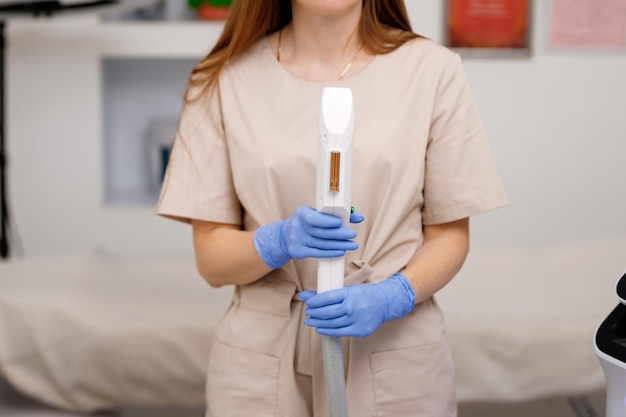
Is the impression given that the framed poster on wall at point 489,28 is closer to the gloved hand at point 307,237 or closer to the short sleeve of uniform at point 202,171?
the short sleeve of uniform at point 202,171

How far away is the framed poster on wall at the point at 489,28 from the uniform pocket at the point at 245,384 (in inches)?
75.6

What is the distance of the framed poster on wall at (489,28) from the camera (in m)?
2.88

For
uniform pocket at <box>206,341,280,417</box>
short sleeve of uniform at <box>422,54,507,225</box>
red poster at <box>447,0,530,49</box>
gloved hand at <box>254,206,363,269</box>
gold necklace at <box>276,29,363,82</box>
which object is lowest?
uniform pocket at <box>206,341,280,417</box>

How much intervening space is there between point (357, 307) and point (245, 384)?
245 mm

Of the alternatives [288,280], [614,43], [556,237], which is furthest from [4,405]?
[614,43]

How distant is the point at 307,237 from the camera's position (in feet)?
3.43

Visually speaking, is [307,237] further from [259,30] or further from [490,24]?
[490,24]

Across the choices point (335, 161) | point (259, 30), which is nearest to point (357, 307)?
point (335, 161)

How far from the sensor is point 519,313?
1834 millimetres

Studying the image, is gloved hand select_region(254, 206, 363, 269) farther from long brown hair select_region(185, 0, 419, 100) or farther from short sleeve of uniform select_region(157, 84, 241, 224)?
long brown hair select_region(185, 0, 419, 100)

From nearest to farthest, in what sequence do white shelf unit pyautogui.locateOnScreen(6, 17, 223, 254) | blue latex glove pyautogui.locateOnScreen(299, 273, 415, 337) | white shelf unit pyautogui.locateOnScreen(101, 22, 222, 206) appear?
blue latex glove pyautogui.locateOnScreen(299, 273, 415, 337) → white shelf unit pyautogui.locateOnScreen(6, 17, 223, 254) → white shelf unit pyautogui.locateOnScreen(101, 22, 222, 206)

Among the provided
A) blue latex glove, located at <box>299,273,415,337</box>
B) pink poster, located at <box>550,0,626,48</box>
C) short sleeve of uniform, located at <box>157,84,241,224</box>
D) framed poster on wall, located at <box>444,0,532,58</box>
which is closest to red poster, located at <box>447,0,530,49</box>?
framed poster on wall, located at <box>444,0,532,58</box>

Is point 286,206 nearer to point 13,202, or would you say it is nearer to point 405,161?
point 405,161

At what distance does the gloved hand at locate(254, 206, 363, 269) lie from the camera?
3.35 feet
